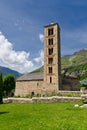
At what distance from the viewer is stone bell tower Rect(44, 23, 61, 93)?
62.3m

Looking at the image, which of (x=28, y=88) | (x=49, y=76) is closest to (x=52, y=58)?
(x=49, y=76)

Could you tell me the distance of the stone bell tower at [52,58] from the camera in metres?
62.3

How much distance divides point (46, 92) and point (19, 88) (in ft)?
41.7

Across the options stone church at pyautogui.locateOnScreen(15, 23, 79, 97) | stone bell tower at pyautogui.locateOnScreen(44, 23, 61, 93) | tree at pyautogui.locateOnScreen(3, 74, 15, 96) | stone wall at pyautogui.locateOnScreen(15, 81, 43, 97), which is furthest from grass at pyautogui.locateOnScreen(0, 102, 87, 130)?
tree at pyautogui.locateOnScreen(3, 74, 15, 96)

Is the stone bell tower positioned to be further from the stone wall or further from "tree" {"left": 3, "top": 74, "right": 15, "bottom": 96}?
"tree" {"left": 3, "top": 74, "right": 15, "bottom": 96}

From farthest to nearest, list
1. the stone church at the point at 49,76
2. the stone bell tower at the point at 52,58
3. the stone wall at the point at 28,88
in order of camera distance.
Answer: the stone wall at the point at 28,88, the stone church at the point at 49,76, the stone bell tower at the point at 52,58

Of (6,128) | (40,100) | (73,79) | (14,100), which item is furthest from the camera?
(73,79)

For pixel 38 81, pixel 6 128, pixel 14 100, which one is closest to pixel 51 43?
pixel 38 81

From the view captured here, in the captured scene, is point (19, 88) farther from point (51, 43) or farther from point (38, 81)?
point (51, 43)

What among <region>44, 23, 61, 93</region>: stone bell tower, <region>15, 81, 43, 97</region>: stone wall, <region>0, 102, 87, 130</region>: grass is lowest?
<region>0, 102, 87, 130</region>: grass

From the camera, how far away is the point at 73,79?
71438 mm

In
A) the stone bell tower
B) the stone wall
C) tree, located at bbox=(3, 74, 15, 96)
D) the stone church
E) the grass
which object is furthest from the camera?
tree, located at bbox=(3, 74, 15, 96)

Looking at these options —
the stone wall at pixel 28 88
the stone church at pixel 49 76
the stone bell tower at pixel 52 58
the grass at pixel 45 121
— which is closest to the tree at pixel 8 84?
the stone wall at pixel 28 88

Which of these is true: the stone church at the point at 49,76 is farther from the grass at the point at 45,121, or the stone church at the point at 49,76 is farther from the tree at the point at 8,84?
the grass at the point at 45,121
